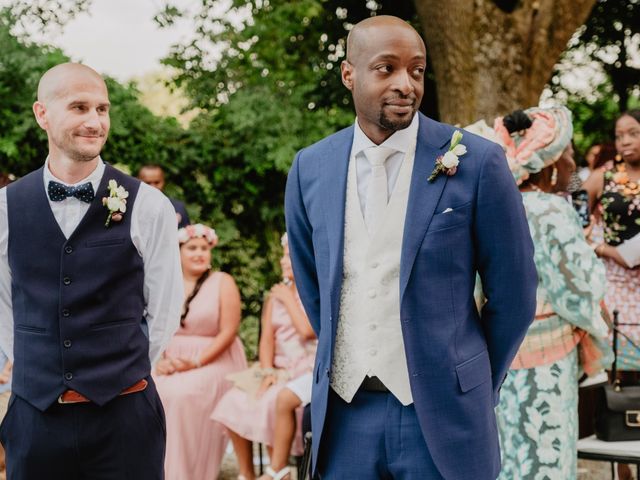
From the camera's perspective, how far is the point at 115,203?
11.2 feet

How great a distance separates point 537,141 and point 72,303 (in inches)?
97.8

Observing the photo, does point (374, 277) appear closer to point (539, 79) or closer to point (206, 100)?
point (539, 79)

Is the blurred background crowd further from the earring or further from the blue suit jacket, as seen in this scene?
the blue suit jacket

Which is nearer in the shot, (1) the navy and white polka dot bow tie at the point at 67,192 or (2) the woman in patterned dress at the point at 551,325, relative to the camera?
(1) the navy and white polka dot bow tie at the point at 67,192

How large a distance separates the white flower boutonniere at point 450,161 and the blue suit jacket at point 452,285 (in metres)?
0.02

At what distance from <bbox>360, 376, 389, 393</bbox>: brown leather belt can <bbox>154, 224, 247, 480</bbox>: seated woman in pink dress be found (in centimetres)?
369

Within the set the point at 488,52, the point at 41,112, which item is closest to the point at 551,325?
the point at 41,112

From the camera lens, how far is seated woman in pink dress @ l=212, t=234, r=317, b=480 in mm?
6133

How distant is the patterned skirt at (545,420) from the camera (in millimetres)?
4480

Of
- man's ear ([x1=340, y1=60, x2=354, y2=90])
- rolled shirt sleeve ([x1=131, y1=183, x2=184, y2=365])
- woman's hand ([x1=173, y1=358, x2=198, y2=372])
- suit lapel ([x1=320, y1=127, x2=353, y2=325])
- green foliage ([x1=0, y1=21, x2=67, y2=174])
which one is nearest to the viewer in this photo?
suit lapel ([x1=320, y1=127, x2=353, y2=325])

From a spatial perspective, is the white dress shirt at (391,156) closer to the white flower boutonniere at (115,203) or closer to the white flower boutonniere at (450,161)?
the white flower boutonniere at (450,161)

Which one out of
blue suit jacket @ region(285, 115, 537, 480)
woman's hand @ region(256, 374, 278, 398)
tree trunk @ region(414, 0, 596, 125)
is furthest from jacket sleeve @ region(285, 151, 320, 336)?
tree trunk @ region(414, 0, 596, 125)

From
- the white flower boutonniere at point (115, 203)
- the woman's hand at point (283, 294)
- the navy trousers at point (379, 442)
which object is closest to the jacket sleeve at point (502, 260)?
the navy trousers at point (379, 442)

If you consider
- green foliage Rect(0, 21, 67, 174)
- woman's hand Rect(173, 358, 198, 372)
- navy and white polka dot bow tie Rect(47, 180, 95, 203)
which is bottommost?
woman's hand Rect(173, 358, 198, 372)
